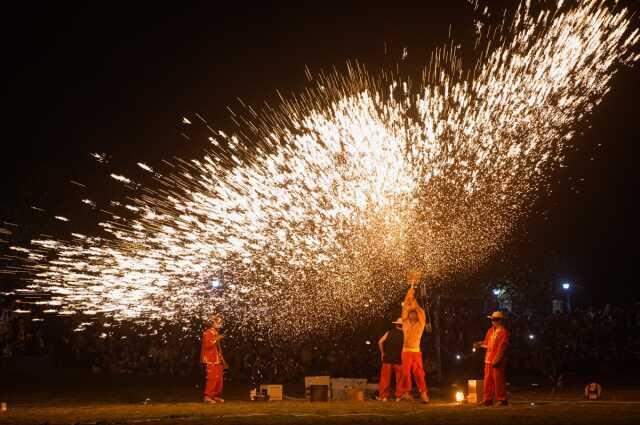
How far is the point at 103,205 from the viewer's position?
34.1 m

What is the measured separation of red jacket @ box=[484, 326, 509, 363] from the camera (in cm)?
1648

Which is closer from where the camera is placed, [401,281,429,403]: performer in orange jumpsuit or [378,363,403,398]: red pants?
[401,281,429,403]: performer in orange jumpsuit

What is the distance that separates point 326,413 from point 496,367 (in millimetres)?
3522

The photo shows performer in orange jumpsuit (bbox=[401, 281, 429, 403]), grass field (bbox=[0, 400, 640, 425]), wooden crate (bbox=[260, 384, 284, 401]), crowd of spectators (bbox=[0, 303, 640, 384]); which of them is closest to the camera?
grass field (bbox=[0, 400, 640, 425])

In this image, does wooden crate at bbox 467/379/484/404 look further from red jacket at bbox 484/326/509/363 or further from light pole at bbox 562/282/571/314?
light pole at bbox 562/282/571/314

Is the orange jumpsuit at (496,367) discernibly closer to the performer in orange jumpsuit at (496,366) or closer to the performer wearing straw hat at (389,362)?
the performer in orange jumpsuit at (496,366)

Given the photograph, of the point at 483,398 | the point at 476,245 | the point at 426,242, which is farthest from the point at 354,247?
the point at 483,398

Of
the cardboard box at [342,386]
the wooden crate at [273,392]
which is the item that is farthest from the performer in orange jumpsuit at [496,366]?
the wooden crate at [273,392]

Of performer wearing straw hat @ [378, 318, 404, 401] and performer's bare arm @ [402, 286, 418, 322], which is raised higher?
performer's bare arm @ [402, 286, 418, 322]

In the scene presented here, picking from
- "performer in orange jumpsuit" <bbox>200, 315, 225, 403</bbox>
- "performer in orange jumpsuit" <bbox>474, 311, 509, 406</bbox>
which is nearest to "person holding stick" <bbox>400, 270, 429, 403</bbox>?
"performer in orange jumpsuit" <bbox>474, 311, 509, 406</bbox>

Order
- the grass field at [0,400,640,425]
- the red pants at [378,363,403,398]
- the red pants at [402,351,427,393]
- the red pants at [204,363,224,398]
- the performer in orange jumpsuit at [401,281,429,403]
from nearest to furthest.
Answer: the grass field at [0,400,640,425] → the red pants at [402,351,427,393] → the performer in orange jumpsuit at [401,281,429,403] → the red pants at [378,363,403,398] → the red pants at [204,363,224,398]

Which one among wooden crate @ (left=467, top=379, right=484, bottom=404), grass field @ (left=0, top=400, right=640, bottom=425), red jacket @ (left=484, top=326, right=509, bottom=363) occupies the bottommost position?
grass field @ (left=0, top=400, right=640, bottom=425)

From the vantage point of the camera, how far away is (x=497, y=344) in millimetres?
16594

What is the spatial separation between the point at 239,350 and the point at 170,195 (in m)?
5.32
